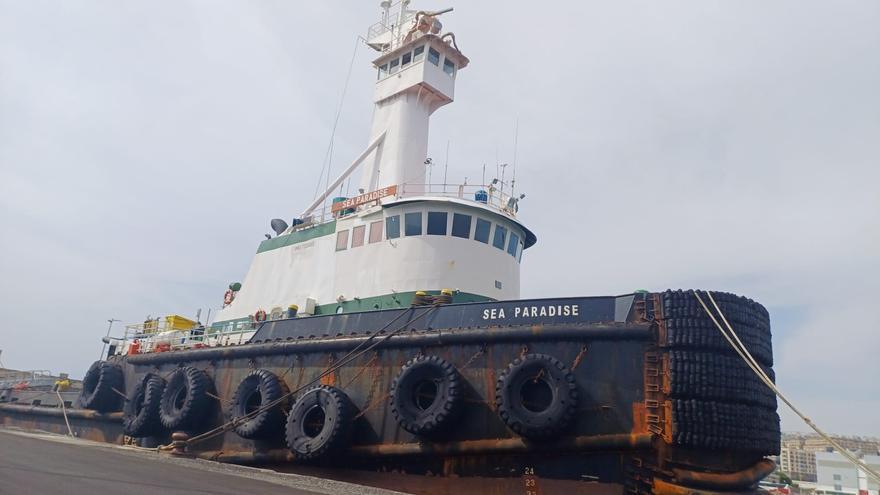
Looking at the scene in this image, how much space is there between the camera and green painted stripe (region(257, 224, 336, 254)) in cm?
1305

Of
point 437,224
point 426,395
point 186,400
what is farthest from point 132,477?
point 437,224

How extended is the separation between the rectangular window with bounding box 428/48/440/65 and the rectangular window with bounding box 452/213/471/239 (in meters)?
5.40

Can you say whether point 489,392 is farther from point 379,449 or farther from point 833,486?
point 833,486

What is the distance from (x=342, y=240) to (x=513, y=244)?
3761 millimetres

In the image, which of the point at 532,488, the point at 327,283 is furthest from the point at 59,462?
the point at 532,488

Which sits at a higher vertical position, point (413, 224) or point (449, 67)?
point (449, 67)

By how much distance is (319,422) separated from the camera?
9508 millimetres

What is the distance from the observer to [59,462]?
26.6 ft

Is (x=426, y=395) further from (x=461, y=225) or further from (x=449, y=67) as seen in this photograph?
(x=449, y=67)

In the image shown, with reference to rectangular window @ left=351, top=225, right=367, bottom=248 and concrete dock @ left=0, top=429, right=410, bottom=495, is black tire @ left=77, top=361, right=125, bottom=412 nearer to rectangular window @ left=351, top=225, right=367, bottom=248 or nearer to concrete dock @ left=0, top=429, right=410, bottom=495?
concrete dock @ left=0, top=429, right=410, bottom=495

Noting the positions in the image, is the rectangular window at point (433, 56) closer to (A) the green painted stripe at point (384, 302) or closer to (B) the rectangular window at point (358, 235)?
(B) the rectangular window at point (358, 235)

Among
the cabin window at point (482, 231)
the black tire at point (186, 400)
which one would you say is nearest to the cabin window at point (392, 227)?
the cabin window at point (482, 231)

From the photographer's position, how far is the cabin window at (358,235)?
12165 millimetres

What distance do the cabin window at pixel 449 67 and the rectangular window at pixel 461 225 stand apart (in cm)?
550
